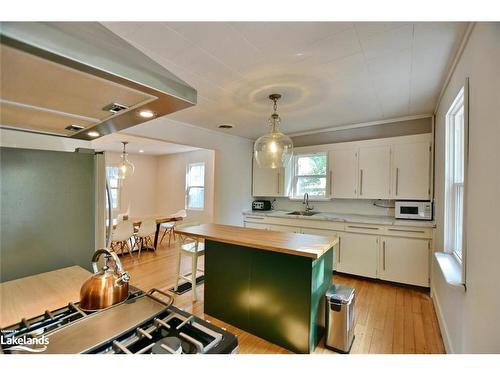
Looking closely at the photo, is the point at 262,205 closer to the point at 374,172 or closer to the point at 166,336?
the point at 374,172

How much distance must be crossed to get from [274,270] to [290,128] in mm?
2704

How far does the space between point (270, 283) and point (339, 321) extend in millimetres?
624

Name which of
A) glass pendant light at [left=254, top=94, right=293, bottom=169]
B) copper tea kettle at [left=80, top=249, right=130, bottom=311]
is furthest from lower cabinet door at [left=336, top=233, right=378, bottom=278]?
copper tea kettle at [left=80, top=249, right=130, bottom=311]

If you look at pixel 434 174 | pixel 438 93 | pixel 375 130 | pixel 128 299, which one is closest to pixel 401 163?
pixel 434 174

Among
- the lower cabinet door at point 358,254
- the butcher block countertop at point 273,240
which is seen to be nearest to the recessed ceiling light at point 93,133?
the butcher block countertop at point 273,240

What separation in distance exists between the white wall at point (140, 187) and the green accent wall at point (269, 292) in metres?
5.77

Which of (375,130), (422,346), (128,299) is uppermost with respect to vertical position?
(375,130)

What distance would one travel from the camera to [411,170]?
3146mm

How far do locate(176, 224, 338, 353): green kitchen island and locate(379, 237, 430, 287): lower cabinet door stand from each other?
1408 mm

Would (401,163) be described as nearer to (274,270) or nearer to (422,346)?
(422,346)

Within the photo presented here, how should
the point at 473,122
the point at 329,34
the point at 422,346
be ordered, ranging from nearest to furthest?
the point at 473,122
the point at 329,34
the point at 422,346

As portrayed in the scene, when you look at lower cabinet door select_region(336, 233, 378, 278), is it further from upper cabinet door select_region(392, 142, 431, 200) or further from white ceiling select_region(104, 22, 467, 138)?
white ceiling select_region(104, 22, 467, 138)

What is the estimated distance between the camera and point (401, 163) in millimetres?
3219

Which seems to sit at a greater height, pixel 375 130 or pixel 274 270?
pixel 375 130
